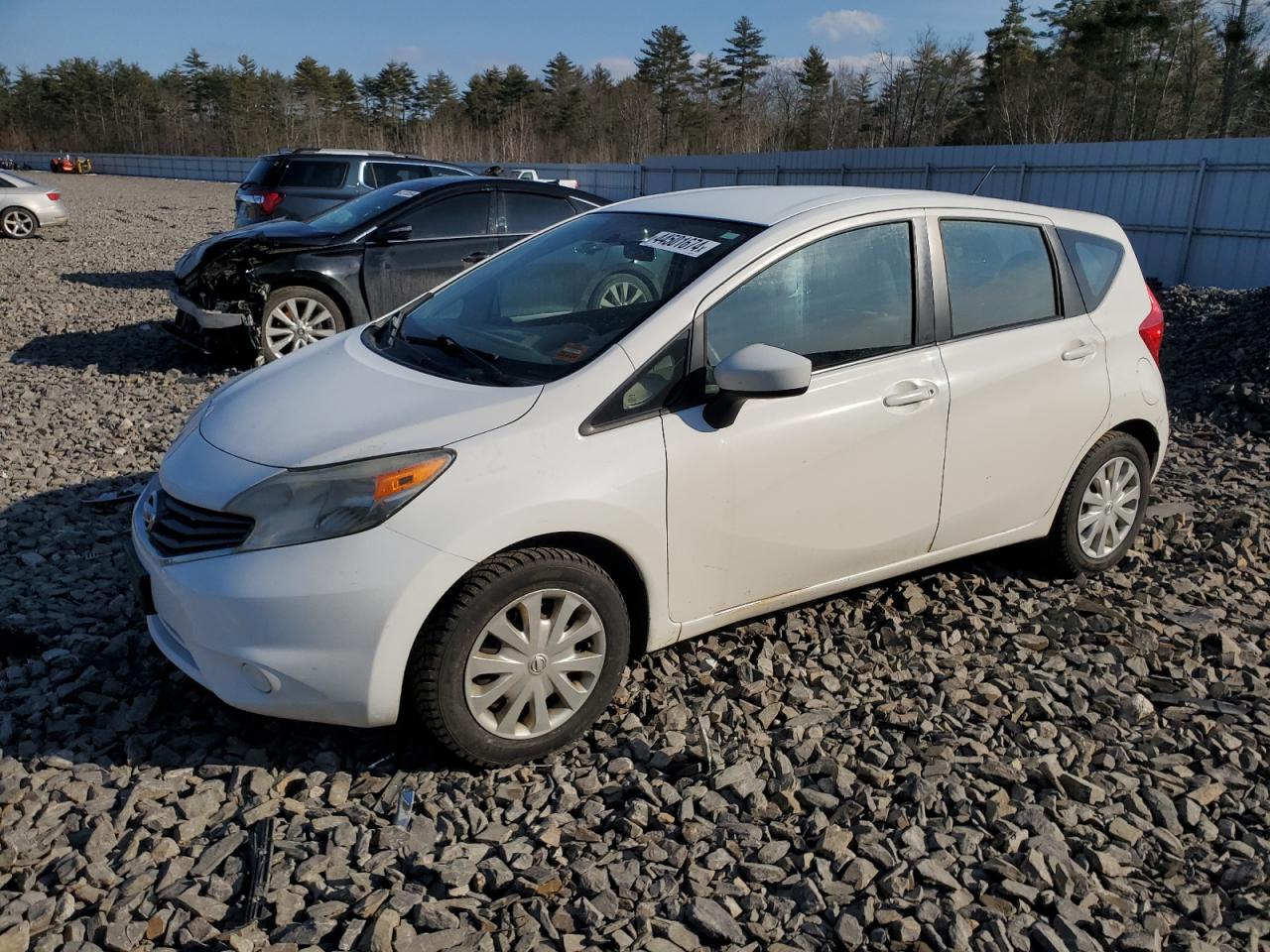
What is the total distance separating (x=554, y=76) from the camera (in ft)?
247

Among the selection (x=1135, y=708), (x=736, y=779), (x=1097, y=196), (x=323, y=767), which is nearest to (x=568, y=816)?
(x=736, y=779)

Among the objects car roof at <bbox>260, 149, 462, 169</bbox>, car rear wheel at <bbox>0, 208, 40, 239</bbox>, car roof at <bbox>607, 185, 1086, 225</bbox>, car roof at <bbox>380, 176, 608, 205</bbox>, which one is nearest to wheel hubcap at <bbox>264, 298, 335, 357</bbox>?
car roof at <bbox>380, 176, 608, 205</bbox>

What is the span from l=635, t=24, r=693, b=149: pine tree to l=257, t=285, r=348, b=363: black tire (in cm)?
6487

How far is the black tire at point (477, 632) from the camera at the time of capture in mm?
2896

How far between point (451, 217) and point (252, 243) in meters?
1.76

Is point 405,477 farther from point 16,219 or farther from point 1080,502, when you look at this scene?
point 16,219

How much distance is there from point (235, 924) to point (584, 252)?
2720 mm

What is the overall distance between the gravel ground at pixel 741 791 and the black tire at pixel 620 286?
1391 millimetres

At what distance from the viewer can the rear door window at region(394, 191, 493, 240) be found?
877 centimetres

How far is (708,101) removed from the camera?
69.8m

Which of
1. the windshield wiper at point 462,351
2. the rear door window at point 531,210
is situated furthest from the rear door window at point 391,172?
the windshield wiper at point 462,351

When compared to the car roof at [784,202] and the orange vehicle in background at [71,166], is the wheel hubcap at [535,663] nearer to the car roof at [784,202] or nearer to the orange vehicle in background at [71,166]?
the car roof at [784,202]

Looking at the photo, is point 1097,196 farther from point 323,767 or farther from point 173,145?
point 173,145

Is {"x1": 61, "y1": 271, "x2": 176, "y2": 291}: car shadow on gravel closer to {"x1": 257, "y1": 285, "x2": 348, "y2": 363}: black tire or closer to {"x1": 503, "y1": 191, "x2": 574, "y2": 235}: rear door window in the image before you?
{"x1": 257, "y1": 285, "x2": 348, "y2": 363}: black tire
